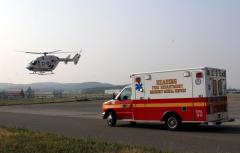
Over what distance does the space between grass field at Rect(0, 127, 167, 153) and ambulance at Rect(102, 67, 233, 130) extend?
5714mm

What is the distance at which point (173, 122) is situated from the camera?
717 inches

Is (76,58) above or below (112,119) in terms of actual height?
above

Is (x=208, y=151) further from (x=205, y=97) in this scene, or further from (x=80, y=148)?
(x=205, y=97)

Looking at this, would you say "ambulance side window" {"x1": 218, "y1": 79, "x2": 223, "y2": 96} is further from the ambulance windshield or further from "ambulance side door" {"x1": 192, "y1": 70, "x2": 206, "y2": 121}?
the ambulance windshield

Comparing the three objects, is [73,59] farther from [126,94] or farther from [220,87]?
[220,87]

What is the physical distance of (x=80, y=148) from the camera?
1167cm

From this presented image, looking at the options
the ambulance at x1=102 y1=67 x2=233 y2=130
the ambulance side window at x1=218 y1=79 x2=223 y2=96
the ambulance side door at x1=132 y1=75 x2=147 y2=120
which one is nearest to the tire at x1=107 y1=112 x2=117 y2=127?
the ambulance at x1=102 y1=67 x2=233 y2=130

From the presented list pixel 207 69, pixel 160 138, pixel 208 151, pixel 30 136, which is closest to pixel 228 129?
pixel 207 69

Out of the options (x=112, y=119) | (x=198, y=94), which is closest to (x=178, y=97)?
(x=198, y=94)

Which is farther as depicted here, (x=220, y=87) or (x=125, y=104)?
(x=125, y=104)

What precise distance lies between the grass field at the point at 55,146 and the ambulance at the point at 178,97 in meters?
5.71

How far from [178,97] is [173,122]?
3.43ft

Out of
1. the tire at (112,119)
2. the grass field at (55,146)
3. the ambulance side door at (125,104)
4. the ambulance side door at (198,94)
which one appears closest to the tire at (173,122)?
the ambulance side door at (198,94)

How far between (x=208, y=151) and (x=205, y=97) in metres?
5.39
